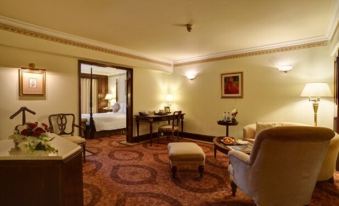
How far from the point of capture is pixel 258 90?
183 inches

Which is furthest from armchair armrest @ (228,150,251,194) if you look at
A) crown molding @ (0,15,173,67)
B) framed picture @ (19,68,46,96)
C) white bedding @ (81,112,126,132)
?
white bedding @ (81,112,126,132)

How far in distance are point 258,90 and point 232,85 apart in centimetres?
65

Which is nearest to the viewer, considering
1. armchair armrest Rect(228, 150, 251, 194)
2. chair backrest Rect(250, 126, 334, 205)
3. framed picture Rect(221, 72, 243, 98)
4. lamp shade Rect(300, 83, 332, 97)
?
chair backrest Rect(250, 126, 334, 205)

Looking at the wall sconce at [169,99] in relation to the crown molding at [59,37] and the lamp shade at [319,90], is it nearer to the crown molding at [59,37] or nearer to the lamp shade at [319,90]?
the crown molding at [59,37]

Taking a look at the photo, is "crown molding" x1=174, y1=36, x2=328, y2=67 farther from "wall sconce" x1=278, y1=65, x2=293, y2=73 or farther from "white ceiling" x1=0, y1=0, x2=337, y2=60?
"wall sconce" x1=278, y1=65, x2=293, y2=73

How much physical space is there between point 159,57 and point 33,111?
3460 millimetres

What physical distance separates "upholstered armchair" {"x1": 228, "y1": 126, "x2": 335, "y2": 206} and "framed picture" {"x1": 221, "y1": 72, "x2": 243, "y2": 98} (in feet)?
10.4

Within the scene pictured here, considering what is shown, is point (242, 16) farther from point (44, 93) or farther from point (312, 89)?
point (44, 93)

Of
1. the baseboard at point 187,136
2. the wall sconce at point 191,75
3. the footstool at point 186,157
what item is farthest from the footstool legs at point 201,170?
the wall sconce at point 191,75

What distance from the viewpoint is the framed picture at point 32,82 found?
323cm

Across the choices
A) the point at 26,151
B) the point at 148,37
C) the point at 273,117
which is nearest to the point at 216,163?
the point at 273,117

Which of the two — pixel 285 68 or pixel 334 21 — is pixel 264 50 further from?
pixel 334 21

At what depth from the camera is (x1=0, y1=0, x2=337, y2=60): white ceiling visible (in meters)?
2.56

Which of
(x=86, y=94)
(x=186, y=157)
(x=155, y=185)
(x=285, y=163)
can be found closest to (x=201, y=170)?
(x=186, y=157)
